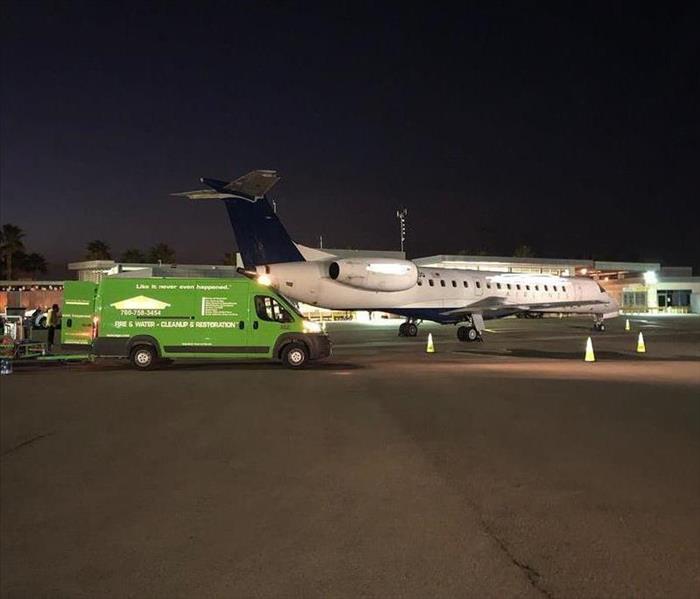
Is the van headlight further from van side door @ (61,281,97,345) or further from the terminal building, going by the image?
the terminal building

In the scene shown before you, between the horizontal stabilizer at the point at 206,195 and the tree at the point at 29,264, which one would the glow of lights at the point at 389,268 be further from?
the tree at the point at 29,264

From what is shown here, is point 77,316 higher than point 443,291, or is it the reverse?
point 443,291

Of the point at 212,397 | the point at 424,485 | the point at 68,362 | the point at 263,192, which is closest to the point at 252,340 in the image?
the point at 212,397

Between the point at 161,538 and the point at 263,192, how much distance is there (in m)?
19.2

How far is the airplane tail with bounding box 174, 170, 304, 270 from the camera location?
2272 centimetres

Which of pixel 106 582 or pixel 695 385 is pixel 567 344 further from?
pixel 106 582

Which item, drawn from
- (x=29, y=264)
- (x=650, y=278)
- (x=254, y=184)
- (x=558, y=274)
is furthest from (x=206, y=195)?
(x=29, y=264)

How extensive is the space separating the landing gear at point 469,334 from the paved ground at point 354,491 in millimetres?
15023

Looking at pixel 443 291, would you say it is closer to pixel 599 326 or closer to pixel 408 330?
pixel 408 330

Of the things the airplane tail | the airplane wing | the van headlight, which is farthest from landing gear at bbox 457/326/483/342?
the van headlight

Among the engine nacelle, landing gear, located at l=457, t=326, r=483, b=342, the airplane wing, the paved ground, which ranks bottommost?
the paved ground

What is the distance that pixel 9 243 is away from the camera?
85000mm

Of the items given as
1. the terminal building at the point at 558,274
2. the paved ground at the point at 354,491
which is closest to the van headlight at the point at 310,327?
the paved ground at the point at 354,491

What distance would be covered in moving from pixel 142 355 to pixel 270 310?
3360mm
